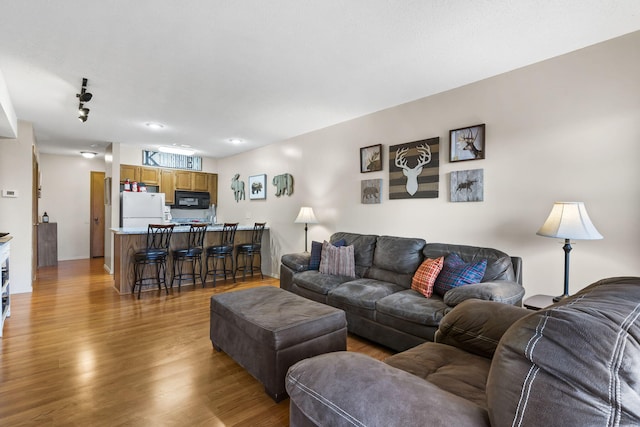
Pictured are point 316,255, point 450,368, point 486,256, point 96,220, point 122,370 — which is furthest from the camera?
point 96,220

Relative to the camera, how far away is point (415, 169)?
357cm

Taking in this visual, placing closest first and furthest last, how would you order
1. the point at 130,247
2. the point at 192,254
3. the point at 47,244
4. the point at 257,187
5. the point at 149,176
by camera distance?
the point at 130,247
the point at 192,254
the point at 257,187
the point at 149,176
the point at 47,244

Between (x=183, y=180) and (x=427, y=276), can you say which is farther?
(x=183, y=180)

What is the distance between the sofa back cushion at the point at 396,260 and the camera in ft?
10.6

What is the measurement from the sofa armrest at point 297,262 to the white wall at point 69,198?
21.6ft

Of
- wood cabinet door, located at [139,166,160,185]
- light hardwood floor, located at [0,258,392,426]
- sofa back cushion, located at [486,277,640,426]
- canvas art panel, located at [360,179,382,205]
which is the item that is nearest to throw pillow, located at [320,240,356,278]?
canvas art panel, located at [360,179,382,205]

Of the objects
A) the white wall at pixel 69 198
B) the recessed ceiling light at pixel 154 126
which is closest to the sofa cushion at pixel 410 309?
the recessed ceiling light at pixel 154 126

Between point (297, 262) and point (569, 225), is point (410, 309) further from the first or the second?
point (297, 262)

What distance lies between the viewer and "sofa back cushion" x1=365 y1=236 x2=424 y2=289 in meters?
3.23

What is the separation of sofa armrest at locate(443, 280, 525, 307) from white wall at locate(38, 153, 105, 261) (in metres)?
8.80

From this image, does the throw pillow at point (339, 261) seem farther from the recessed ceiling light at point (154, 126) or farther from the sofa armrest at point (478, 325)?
the recessed ceiling light at point (154, 126)

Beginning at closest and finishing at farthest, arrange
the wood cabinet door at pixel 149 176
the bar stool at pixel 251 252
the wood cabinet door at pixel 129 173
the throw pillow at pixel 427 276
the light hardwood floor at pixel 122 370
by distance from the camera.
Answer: the light hardwood floor at pixel 122 370, the throw pillow at pixel 427 276, the bar stool at pixel 251 252, the wood cabinet door at pixel 129 173, the wood cabinet door at pixel 149 176

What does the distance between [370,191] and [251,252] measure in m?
2.65

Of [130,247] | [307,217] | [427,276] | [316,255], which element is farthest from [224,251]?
[427,276]
